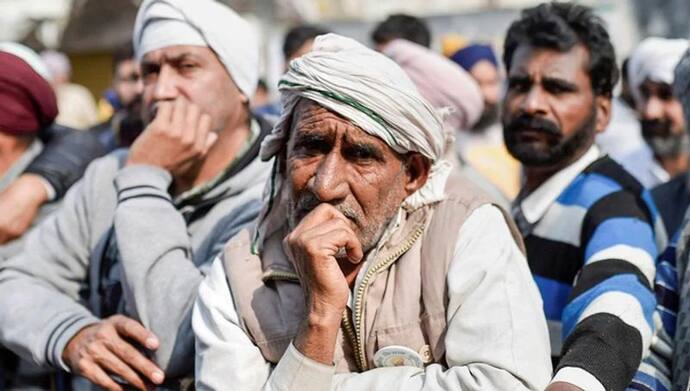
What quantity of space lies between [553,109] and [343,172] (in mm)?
1409

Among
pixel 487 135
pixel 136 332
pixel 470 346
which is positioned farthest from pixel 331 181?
pixel 487 135

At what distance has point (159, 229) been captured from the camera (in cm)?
336

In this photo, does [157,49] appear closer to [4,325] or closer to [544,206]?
[4,325]

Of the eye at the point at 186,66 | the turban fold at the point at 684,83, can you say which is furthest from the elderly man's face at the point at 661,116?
the eye at the point at 186,66

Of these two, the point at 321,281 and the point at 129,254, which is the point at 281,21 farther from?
the point at 321,281

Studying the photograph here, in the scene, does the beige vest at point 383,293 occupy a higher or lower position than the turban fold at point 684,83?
lower

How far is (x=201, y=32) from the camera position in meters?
3.86

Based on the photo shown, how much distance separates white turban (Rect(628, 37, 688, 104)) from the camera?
572cm

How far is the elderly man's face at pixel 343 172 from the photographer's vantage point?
9.22 feet

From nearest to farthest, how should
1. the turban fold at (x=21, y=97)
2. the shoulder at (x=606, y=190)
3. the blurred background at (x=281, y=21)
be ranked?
the shoulder at (x=606, y=190)
the turban fold at (x=21, y=97)
the blurred background at (x=281, y=21)

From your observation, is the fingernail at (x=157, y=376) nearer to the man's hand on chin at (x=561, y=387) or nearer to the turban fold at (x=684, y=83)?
the man's hand on chin at (x=561, y=387)

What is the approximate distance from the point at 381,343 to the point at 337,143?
55cm

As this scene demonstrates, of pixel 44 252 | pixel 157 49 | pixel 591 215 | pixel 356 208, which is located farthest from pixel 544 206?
pixel 44 252

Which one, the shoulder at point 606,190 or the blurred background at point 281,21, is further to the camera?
the blurred background at point 281,21
